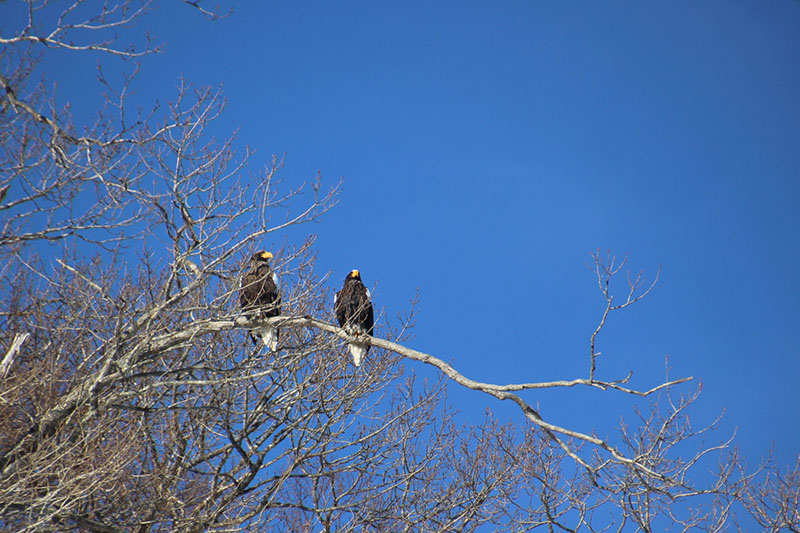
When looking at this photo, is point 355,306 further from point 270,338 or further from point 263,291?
point 270,338

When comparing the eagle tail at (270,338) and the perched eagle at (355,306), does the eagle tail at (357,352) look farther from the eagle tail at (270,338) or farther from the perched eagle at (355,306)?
the eagle tail at (270,338)

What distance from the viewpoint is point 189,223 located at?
5207 mm

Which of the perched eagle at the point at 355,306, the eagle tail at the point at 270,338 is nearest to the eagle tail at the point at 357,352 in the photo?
the perched eagle at the point at 355,306

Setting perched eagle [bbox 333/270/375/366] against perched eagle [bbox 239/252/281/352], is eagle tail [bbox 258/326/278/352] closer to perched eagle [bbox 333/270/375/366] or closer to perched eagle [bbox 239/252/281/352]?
perched eagle [bbox 239/252/281/352]

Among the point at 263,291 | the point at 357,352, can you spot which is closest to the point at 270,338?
the point at 263,291

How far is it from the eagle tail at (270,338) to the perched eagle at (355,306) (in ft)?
2.93

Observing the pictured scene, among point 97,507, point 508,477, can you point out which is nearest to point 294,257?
point 97,507

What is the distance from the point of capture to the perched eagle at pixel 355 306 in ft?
A: 24.6

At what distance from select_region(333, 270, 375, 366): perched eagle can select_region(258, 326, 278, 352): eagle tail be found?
0.89 m

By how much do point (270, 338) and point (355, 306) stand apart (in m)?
1.35

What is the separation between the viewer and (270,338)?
678cm

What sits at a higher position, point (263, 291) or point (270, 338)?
point (263, 291)

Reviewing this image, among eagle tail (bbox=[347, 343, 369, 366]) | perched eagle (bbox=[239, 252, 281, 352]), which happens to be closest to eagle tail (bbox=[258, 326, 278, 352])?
perched eagle (bbox=[239, 252, 281, 352])

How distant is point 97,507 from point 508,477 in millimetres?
4515
